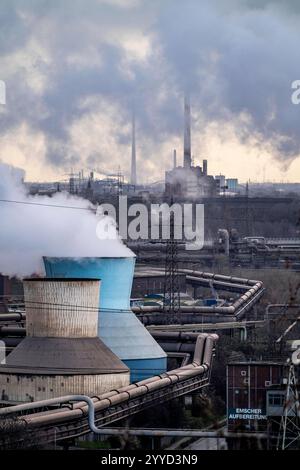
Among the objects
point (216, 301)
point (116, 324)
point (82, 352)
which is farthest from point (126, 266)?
point (216, 301)

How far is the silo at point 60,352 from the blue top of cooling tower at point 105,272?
1.82 meters

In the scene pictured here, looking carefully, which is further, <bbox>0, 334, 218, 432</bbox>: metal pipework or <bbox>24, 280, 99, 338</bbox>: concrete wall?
<bbox>24, 280, 99, 338</bbox>: concrete wall

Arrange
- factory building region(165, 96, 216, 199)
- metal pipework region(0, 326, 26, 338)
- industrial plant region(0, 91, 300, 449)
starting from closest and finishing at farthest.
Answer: industrial plant region(0, 91, 300, 449) < metal pipework region(0, 326, 26, 338) < factory building region(165, 96, 216, 199)

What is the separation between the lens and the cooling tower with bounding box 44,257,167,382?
26328mm

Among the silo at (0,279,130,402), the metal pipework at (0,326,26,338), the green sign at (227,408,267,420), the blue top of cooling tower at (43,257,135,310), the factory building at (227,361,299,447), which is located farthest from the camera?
the metal pipework at (0,326,26,338)

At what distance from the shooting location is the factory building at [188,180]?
57312 mm

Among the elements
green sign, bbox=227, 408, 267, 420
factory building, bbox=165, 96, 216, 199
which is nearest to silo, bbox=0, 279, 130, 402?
green sign, bbox=227, 408, 267, 420

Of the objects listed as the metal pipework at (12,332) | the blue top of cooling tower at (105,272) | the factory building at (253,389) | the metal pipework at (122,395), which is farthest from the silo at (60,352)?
the metal pipework at (12,332)

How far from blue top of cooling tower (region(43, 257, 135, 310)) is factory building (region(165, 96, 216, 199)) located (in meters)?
27.5

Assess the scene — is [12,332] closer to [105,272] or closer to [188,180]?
[105,272]

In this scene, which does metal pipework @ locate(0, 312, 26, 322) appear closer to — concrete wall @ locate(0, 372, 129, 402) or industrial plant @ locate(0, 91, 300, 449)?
industrial plant @ locate(0, 91, 300, 449)

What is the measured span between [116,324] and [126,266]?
1083 millimetres

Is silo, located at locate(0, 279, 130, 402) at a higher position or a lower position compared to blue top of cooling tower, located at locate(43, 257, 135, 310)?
lower

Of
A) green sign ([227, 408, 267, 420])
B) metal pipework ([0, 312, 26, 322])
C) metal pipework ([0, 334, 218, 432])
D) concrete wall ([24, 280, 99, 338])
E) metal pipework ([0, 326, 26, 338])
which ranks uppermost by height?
concrete wall ([24, 280, 99, 338])
